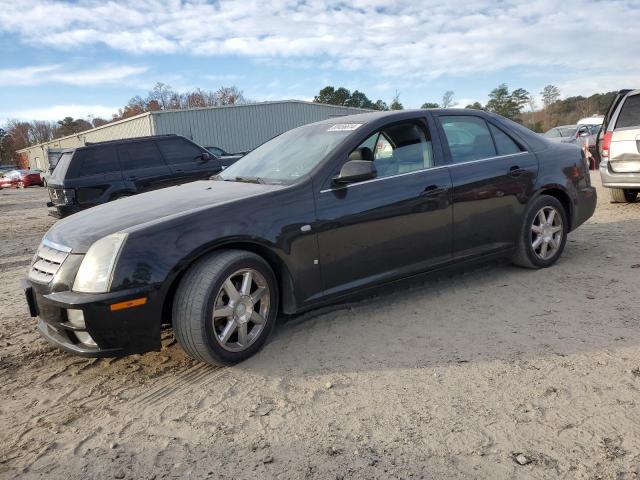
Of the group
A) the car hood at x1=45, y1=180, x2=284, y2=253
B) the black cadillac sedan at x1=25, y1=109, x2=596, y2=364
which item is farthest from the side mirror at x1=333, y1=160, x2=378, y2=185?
the car hood at x1=45, y1=180, x2=284, y2=253

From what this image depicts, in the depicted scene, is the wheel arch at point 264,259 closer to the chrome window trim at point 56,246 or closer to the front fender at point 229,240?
the front fender at point 229,240

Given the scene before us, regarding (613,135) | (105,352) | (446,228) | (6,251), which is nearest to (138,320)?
(105,352)

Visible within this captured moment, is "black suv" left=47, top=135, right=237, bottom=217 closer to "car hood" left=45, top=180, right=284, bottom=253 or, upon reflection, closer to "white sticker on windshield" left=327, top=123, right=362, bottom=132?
"car hood" left=45, top=180, right=284, bottom=253

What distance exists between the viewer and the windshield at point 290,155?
3.84 m

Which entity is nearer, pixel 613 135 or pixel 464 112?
pixel 464 112

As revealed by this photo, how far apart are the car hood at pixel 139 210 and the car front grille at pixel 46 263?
0.21ft

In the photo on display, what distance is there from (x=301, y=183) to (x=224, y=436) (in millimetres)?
1767

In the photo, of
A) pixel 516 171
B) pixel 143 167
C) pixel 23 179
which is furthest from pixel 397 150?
pixel 23 179

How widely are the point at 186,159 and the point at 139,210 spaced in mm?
6772

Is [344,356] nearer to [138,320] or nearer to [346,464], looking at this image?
[346,464]

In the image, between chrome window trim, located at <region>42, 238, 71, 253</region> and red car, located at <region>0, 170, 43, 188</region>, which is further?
red car, located at <region>0, 170, 43, 188</region>

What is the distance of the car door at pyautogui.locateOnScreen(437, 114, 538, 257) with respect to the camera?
4.29 metres

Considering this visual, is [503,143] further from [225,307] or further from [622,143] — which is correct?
[622,143]

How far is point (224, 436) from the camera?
8.35ft
